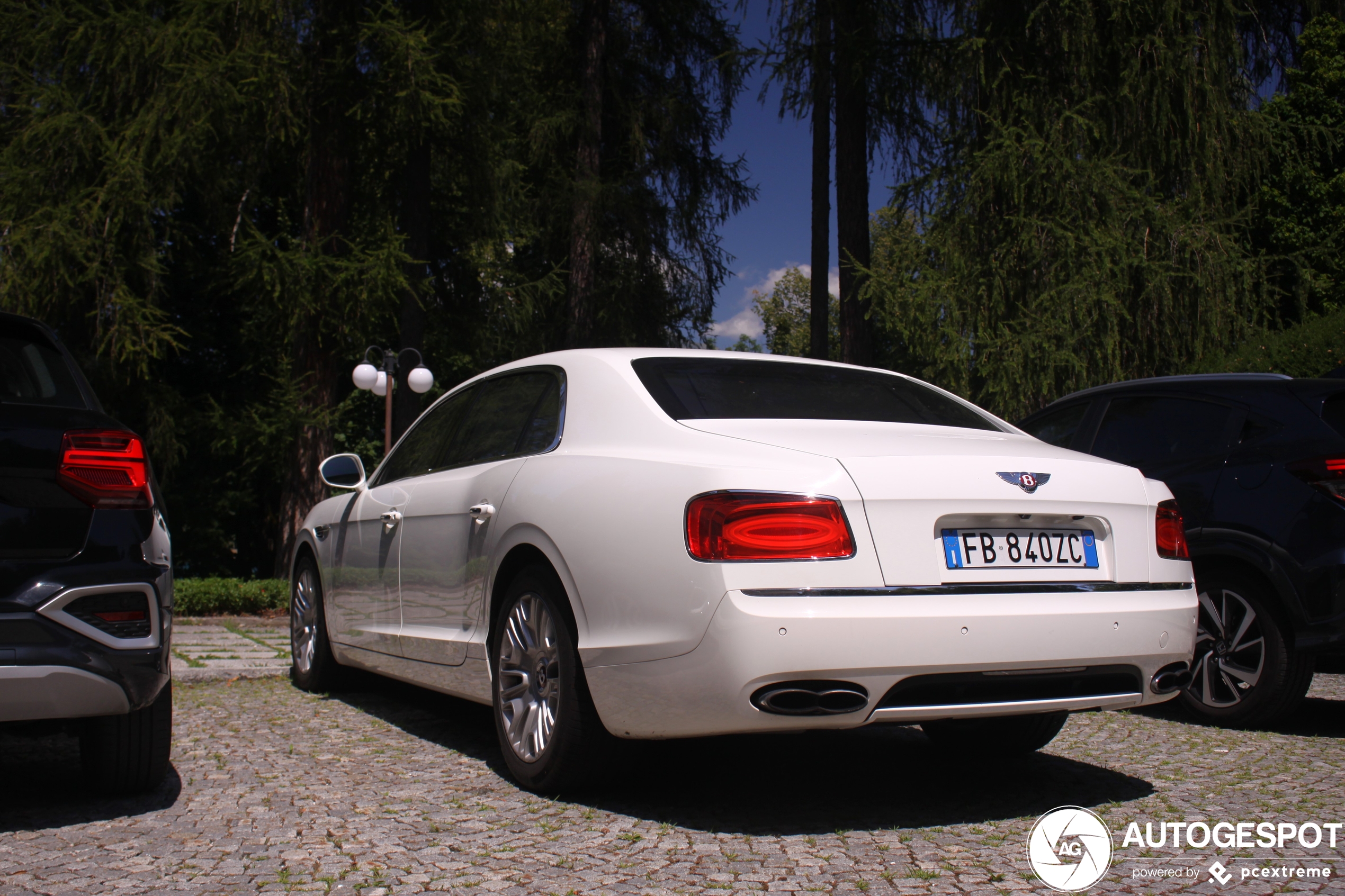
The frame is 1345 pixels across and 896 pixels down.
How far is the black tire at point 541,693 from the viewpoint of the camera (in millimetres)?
3967

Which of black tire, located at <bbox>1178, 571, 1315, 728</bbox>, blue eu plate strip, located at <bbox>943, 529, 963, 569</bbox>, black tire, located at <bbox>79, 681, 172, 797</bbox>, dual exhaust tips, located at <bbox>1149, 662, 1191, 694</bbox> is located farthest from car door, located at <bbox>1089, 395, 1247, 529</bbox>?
black tire, located at <bbox>79, 681, 172, 797</bbox>

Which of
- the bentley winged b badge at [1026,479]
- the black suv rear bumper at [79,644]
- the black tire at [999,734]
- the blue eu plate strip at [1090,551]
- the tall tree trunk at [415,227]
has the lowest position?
the black tire at [999,734]

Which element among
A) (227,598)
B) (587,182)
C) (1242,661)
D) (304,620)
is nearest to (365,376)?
(227,598)

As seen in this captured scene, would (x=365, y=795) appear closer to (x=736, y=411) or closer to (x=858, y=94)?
(x=736, y=411)

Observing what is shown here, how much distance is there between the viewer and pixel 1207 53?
14641 mm

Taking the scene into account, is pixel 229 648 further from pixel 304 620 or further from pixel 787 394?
pixel 787 394

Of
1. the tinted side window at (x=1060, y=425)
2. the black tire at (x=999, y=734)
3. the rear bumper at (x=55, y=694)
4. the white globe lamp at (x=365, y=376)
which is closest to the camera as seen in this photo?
the rear bumper at (x=55, y=694)

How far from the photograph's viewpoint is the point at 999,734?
4.89 m

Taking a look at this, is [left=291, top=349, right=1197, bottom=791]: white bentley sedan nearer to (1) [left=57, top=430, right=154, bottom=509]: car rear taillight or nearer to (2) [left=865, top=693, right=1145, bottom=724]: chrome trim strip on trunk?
(2) [left=865, top=693, right=1145, bottom=724]: chrome trim strip on trunk

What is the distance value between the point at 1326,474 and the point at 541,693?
3.51 meters

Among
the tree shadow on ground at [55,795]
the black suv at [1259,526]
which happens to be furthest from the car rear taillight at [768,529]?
the black suv at [1259,526]

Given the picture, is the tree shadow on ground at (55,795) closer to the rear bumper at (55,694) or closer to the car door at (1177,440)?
the rear bumper at (55,694)

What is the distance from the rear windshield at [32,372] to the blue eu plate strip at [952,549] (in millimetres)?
2780

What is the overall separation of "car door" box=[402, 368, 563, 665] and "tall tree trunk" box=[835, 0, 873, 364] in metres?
12.0
